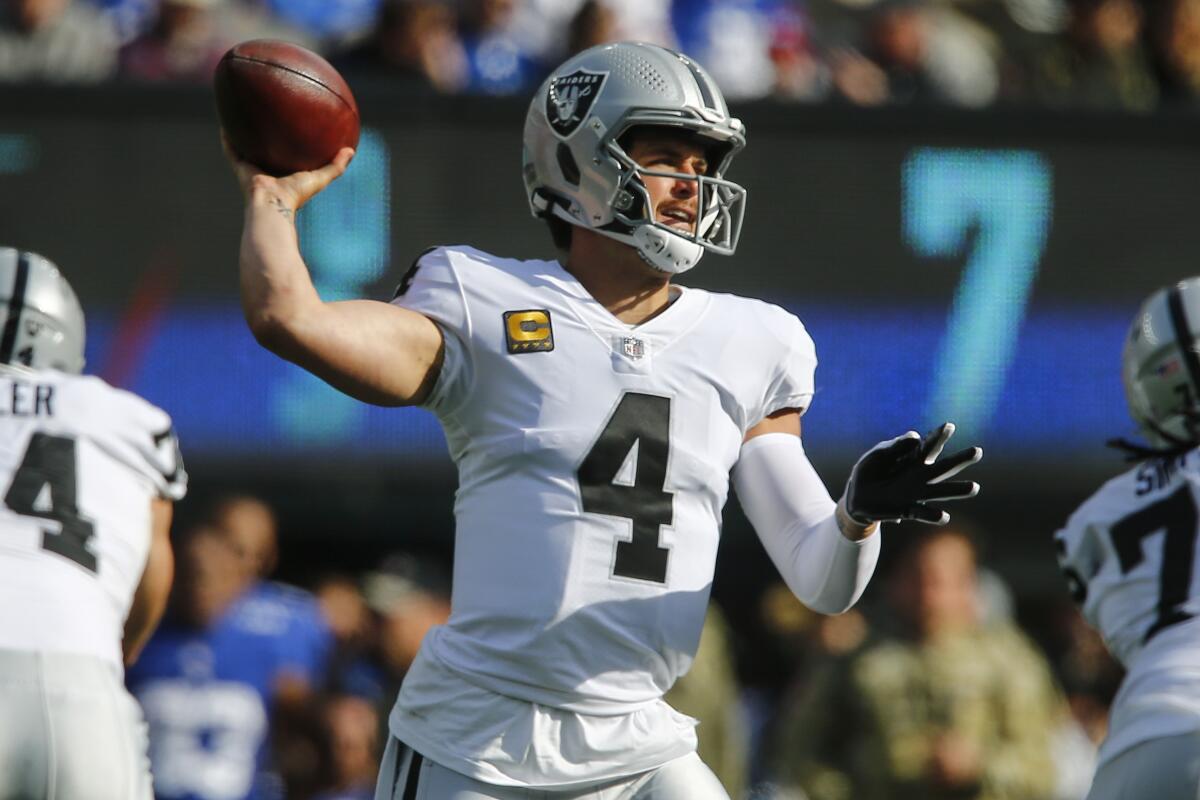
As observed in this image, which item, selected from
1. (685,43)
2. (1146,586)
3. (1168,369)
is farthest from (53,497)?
(685,43)

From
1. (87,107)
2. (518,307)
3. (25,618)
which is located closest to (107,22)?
(87,107)

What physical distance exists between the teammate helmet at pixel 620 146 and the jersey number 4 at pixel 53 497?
47.5 inches

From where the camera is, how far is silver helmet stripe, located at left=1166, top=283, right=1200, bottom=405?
4395 millimetres

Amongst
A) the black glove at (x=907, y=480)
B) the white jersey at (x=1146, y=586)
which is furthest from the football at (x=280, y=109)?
the white jersey at (x=1146, y=586)

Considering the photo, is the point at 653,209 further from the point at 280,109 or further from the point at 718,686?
the point at 718,686

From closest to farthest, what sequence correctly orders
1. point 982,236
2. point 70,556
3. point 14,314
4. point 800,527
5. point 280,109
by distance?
point 280,109 → point 800,527 → point 70,556 → point 14,314 → point 982,236

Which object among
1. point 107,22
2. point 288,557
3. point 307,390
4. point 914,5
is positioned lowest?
point 288,557

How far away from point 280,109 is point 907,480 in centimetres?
123

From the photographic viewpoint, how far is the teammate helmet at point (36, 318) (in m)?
4.40

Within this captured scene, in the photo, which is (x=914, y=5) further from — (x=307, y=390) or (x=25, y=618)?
(x=25, y=618)

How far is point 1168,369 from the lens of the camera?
4430mm

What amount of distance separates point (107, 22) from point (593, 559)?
5530 millimetres

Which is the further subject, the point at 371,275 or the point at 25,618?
the point at 371,275

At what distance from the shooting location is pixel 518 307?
3.44m
